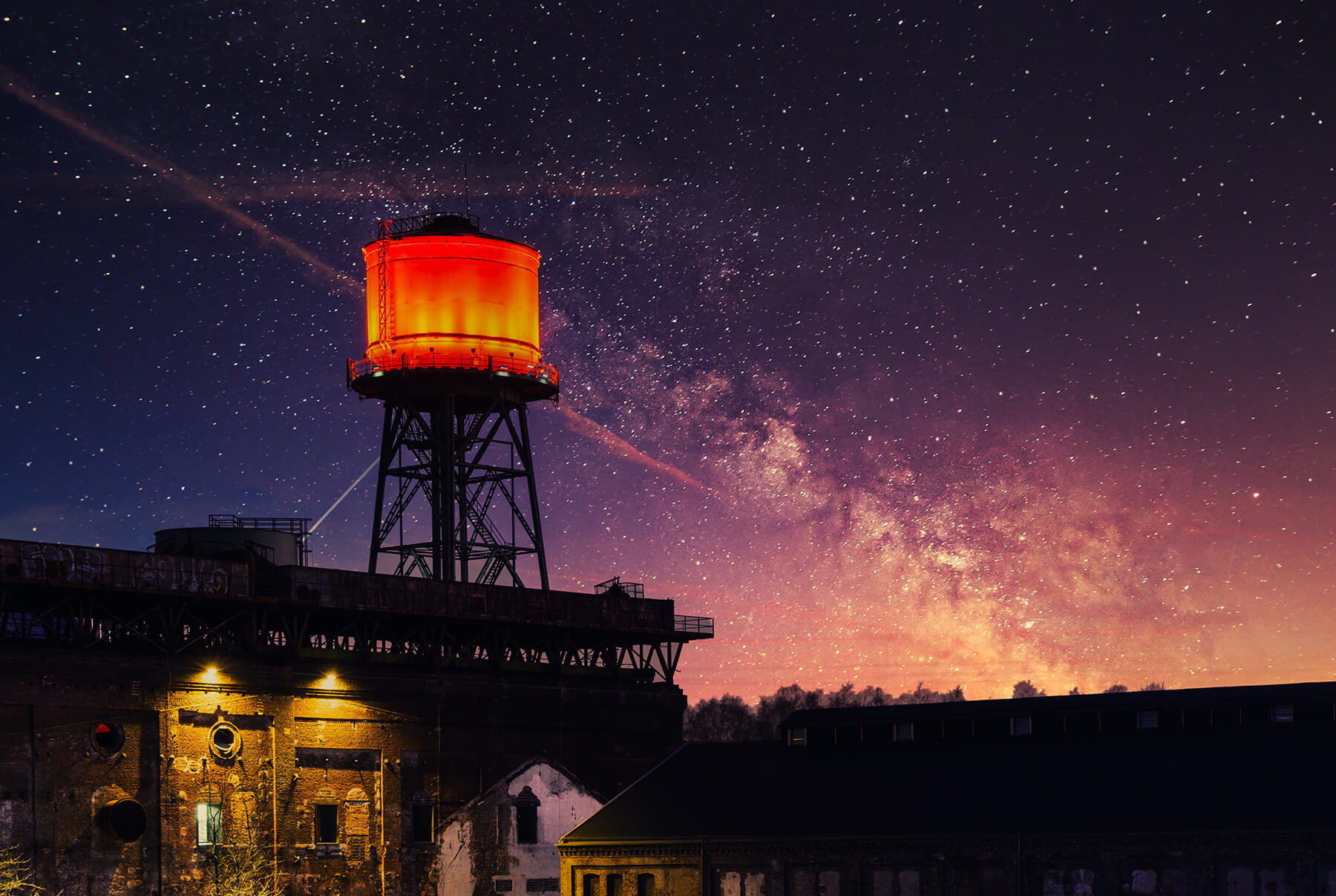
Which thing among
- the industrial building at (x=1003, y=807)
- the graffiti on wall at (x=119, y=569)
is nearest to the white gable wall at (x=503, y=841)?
the industrial building at (x=1003, y=807)

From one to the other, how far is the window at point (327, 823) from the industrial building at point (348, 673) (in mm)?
87

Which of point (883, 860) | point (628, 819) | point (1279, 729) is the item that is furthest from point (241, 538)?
point (1279, 729)

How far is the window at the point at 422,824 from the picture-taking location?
56.8 m

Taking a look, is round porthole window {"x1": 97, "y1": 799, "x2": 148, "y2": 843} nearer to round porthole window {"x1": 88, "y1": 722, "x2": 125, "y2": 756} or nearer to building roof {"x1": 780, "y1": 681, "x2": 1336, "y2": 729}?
round porthole window {"x1": 88, "y1": 722, "x2": 125, "y2": 756}

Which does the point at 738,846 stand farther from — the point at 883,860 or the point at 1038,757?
the point at 1038,757

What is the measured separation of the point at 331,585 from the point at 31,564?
11035 mm

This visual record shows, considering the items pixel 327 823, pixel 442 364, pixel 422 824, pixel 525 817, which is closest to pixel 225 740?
pixel 327 823

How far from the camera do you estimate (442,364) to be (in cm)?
6575

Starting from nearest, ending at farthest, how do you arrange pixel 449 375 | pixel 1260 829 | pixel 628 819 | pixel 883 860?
pixel 1260 829 → pixel 883 860 → pixel 628 819 → pixel 449 375

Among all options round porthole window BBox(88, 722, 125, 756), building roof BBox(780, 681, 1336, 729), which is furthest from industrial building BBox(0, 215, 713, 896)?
building roof BBox(780, 681, 1336, 729)

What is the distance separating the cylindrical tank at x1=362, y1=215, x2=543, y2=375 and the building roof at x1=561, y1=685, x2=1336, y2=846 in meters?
19.4

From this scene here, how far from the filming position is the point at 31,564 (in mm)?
48156

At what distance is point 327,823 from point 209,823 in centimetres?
461

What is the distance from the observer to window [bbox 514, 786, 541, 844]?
57281mm
